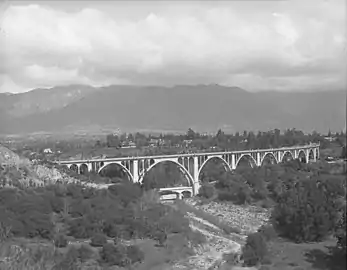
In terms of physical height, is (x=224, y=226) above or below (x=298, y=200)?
below

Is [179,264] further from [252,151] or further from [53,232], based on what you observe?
[252,151]

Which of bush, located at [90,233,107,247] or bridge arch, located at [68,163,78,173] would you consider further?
bridge arch, located at [68,163,78,173]

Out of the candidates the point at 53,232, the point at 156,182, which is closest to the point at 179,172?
the point at 156,182

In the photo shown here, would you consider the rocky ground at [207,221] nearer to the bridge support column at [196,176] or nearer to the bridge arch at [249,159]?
the bridge support column at [196,176]

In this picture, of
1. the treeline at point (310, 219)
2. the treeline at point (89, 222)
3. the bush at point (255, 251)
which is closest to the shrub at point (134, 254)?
the treeline at point (89, 222)

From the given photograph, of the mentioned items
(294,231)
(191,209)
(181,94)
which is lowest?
(191,209)

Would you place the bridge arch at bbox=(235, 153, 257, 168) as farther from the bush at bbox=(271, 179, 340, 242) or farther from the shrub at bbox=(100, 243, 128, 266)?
the shrub at bbox=(100, 243, 128, 266)

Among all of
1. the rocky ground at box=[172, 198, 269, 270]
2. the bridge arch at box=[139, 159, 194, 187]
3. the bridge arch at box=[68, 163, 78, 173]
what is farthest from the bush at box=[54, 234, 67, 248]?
the bridge arch at box=[139, 159, 194, 187]
